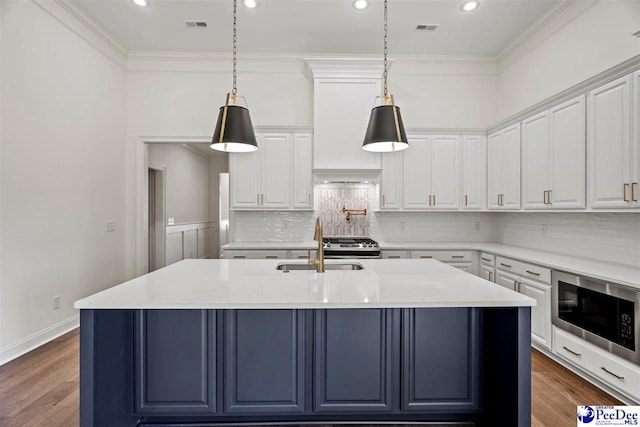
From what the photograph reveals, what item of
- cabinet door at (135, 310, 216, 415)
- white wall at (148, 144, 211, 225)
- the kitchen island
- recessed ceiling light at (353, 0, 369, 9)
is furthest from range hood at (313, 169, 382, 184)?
white wall at (148, 144, 211, 225)

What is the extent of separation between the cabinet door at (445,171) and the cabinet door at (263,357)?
3150 mm

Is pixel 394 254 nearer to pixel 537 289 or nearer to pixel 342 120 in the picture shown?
pixel 537 289

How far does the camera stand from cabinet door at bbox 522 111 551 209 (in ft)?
11.0

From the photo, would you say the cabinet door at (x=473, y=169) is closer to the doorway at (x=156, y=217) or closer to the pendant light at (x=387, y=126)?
the pendant light at (x=387, y=126)

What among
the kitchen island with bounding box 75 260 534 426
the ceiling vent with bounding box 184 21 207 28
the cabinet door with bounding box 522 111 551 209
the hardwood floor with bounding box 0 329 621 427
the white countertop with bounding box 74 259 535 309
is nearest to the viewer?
the white countertop with bounding box 74 259 535 309

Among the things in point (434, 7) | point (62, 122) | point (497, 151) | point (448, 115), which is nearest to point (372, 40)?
point (434, 7)

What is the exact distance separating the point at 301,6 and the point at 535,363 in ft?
13.4

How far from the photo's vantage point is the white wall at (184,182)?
20.1 feet

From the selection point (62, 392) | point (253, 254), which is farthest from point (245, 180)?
point (62, 392)

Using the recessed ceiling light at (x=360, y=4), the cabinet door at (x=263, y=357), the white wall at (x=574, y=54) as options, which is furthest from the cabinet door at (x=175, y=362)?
the white wall at (x=574, y=54)

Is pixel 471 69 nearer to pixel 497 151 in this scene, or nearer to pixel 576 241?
pixel 497 151

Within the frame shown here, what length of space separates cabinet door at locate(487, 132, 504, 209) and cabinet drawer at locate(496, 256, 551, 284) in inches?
32.6

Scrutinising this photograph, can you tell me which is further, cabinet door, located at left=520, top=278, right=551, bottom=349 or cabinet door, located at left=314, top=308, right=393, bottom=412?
cabinet door, located at left=520, top=278, right=551, bottom=349

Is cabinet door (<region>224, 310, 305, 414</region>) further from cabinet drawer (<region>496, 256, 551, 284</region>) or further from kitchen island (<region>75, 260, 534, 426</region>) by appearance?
cabinet drawer (<region>496, 256, 551, 284</region>)
